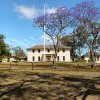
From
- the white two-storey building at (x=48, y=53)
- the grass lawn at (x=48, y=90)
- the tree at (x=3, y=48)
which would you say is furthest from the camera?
the white two-storey building at (x=48, y=53)

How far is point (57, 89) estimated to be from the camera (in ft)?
58.1

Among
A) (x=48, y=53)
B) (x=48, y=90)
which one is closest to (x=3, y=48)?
(x=48, y=53)

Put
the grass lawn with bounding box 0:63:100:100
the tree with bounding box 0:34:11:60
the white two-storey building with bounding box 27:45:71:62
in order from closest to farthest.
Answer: the grass lawn with bounding box 0:63:100:100, the tree with bounding box 0:34:11:60, the white two-storey building with bounding box 27:45:71:62

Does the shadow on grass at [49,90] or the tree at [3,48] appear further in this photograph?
the tree at [3,48]

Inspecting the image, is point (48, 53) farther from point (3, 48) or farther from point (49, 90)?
point (49, 90)

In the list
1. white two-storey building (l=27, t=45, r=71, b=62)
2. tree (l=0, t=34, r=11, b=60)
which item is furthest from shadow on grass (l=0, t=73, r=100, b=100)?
white two-storey building (l=27, t=45, r=71, b=62)

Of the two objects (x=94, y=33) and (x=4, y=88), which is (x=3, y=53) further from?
(x=4, y=88)

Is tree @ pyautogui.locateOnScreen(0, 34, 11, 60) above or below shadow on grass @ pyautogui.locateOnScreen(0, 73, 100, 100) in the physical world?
above

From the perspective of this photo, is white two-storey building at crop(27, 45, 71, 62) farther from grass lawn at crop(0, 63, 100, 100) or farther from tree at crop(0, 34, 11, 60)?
grass lawn at crop(0, 63, 100, 100)

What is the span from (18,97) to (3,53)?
2050 inches

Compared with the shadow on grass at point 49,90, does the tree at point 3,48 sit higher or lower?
higher

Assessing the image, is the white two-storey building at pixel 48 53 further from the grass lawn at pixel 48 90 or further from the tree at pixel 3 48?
the grass lawn at pixel 48 90

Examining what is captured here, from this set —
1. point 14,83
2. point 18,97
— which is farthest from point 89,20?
point 18,97

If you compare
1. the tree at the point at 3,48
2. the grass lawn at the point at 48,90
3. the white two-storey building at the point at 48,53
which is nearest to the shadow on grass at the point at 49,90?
the grass lawn at the point at 48,90
